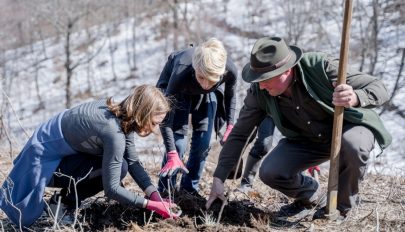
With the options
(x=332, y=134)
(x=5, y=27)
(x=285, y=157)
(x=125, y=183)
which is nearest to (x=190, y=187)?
(x=125, y=183)

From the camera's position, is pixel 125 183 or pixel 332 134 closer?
pixel 332 134

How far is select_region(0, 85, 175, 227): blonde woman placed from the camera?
2990 millimetres

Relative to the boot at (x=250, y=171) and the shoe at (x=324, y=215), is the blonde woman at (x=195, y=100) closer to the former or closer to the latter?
the boot at (x=250, y=171)

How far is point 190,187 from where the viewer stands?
4121mm

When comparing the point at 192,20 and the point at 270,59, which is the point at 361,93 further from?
the point at 192,20

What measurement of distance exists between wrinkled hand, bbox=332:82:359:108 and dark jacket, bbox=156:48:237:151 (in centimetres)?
111

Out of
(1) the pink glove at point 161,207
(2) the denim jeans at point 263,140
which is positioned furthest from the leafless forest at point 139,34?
(1) the pink glove at point 161,207

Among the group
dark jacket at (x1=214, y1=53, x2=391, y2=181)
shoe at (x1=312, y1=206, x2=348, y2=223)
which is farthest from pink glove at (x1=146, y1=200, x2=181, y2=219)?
shoe at (x1=312, y1=206, x2=348, y2=223)

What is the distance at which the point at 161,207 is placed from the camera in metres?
3.19

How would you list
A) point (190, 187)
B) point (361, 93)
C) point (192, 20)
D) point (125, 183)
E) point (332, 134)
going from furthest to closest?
point (192, 20) → point (125, 183) → point (190, 187) → point (332, 134) → point (361, 93)

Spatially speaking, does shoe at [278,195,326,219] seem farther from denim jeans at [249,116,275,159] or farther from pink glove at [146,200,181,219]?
pink glove at [146,200,181,219]

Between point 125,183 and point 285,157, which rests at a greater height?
point 285,157

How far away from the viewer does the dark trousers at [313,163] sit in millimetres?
3090

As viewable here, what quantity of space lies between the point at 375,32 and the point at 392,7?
183 centimetres
